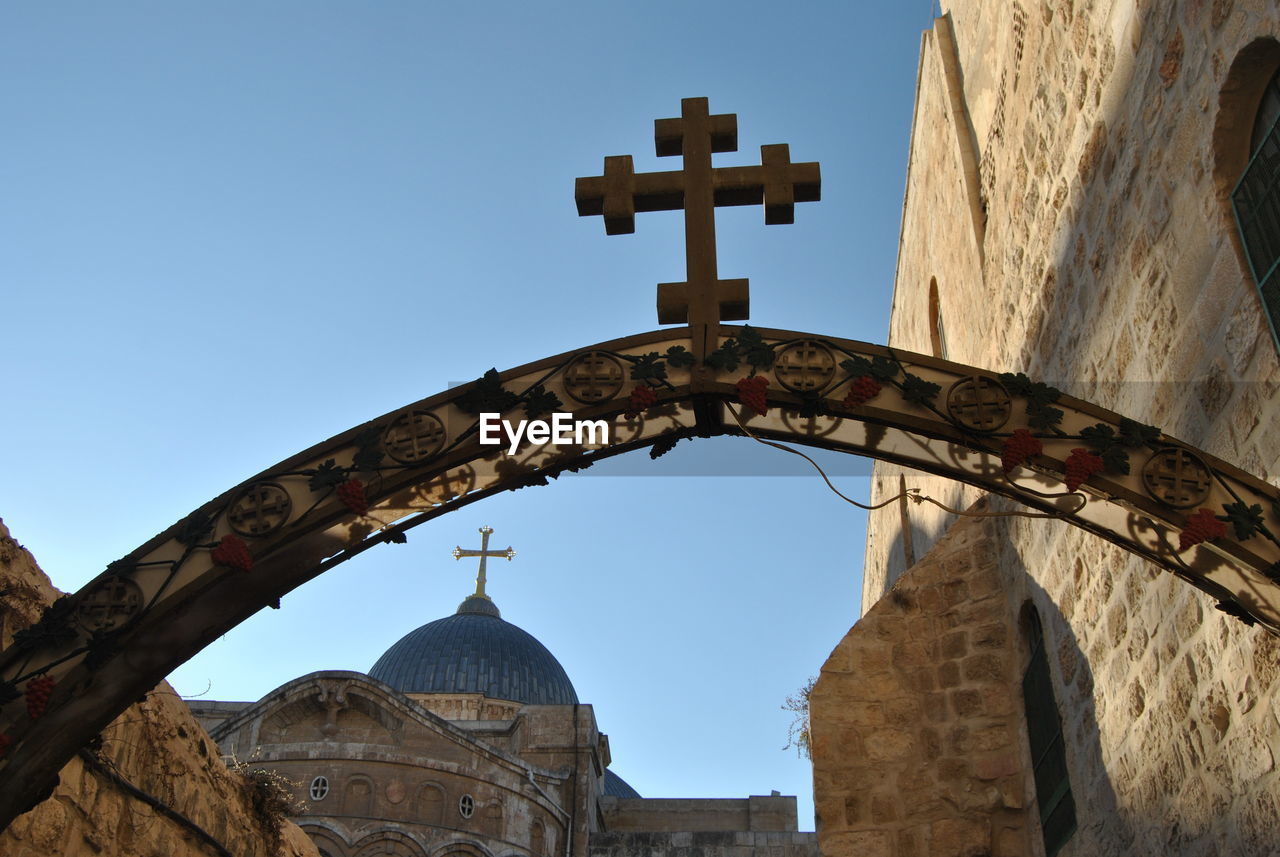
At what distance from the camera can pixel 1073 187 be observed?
A: 5938mm

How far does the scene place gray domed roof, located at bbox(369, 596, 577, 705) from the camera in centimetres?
3769

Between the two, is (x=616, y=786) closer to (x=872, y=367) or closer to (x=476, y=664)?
(x=476, y=664)

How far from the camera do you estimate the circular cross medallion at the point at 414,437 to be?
3.75 m

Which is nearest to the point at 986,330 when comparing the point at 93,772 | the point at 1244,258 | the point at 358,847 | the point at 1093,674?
the point at 1093,674

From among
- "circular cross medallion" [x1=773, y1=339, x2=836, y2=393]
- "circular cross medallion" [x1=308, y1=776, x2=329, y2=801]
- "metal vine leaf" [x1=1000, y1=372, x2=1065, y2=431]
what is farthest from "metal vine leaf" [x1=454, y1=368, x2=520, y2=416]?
"circular cross medallion" [x1=308, y1=776, x2=329, y2=801]

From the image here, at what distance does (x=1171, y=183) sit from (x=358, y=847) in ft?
70.1

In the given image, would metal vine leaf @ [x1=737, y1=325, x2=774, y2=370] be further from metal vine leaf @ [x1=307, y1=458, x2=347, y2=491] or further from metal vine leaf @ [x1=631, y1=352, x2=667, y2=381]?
metal vine leaf @ [x1=307, y1=458, x2=347, y2=491]

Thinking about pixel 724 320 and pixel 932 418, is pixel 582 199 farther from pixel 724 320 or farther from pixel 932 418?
pixel 932 418

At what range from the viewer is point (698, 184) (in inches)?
175

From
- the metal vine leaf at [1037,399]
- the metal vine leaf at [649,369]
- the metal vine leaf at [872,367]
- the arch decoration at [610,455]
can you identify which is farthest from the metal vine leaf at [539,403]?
the metal vine leaf at [1037,399]

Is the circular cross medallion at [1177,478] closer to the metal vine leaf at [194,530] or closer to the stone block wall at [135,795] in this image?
the metal vine leaf at [194,530]

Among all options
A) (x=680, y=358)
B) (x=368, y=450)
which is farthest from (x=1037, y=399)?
(x=368, y=450)

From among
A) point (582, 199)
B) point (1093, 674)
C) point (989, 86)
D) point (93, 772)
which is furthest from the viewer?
point (989, 86)

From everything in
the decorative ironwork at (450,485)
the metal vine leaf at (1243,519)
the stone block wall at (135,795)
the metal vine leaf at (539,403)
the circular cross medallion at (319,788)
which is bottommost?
the stone block wall at (135,795)
